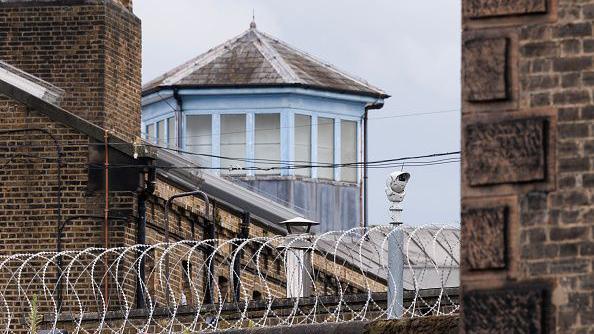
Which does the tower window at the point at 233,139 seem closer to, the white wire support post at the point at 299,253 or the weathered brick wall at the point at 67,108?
the white wire support post at the point at 299,253

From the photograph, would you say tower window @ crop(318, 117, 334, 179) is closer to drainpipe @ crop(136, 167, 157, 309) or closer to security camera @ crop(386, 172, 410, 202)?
drainpipe @ crop(136, 167, 157, 309)

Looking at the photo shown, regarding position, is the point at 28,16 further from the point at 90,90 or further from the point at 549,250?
the point at 549,250

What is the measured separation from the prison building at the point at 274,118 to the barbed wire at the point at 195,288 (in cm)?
193

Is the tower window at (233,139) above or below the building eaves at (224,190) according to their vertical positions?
above

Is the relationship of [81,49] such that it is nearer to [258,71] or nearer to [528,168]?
[258,71]

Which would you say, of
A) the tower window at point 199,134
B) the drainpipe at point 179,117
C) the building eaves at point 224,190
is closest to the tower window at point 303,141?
the tower window at point 199,134

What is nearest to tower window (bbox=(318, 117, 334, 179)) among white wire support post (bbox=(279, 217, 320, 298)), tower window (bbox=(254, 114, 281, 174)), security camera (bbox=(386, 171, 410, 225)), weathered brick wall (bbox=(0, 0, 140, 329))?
tower window (bbox=(254, 114, 281, 174))

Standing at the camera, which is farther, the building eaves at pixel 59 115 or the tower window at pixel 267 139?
the tower window at pixel 267 139

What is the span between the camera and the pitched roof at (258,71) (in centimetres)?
4316

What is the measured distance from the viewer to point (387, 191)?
2111cm

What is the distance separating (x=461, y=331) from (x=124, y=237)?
19017 millimetres

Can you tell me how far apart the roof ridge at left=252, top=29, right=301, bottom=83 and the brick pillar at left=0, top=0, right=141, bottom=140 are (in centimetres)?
1170

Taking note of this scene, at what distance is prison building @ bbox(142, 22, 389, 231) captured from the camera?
4334cm

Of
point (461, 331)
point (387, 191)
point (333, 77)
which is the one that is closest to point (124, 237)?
point (387, 191)
